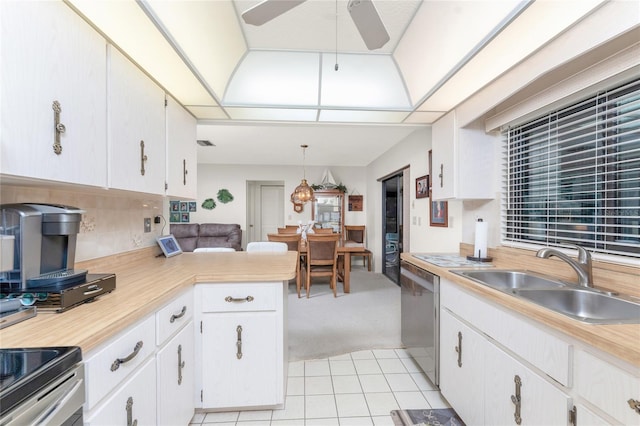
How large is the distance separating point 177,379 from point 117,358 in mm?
545

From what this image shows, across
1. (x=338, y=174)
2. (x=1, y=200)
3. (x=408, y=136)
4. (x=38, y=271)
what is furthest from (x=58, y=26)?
(x=338, y=174)

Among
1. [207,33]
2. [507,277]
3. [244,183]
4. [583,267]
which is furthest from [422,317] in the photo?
[244,183]

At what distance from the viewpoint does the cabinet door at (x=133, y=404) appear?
844 millimetres

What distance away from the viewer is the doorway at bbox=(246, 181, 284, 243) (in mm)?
6797

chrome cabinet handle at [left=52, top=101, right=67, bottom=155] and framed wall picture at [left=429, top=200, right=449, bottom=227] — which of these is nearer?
chrome cabinet handle at [left=52, top=101, right=67, bottom=155]

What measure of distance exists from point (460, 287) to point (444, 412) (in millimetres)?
839

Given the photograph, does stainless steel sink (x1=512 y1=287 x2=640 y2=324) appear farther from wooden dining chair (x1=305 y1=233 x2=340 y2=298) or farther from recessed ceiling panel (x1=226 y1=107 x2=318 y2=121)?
wooden dining chair (x1=305 y1=233 x2=340 y2=298)

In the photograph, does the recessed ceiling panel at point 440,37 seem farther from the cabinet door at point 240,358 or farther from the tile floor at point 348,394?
the tile floor at point 348,394

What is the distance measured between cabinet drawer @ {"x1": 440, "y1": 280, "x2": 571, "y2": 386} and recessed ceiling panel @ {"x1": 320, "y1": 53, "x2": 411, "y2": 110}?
145cm

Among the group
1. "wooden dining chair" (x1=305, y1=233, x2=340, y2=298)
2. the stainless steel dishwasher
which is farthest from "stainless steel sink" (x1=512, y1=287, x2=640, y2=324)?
"wooden dining chair" (x1=305, y1=233, x2=340, y2=298)

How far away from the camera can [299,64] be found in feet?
6.35

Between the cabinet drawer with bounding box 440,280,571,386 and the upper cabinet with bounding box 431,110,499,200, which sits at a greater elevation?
the upper cabinet with bounding box 431,110,499,200

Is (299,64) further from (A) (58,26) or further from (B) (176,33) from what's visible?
(A) (58,26)

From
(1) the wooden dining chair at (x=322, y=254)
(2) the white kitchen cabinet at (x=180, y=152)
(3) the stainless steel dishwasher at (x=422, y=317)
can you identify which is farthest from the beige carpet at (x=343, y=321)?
(2) the white kitchen cabinet at (x=180, y=152)
